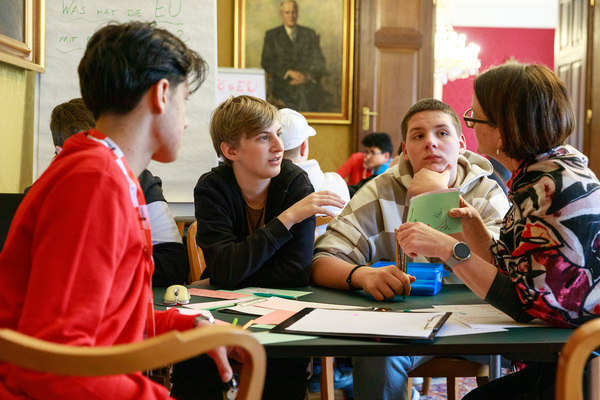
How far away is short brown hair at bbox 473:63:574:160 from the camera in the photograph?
4.59 feet

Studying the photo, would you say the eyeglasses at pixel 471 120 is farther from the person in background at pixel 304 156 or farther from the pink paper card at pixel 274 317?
the person in background at pixel 304 156

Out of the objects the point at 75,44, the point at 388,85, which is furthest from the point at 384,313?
the point at 388,85

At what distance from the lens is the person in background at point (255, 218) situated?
5.88ft

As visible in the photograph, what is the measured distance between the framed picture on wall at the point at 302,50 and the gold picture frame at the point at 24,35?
318cm

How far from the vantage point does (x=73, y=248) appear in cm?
85

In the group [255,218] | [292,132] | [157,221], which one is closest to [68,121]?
[157,221]

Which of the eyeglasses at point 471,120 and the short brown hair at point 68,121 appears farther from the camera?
the short brown hair at point 68,121

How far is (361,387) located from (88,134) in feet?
3.63

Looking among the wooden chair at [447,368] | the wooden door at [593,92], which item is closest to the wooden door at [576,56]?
the wooden door at [593,92]

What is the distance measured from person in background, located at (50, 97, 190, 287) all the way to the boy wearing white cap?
0.83 meters

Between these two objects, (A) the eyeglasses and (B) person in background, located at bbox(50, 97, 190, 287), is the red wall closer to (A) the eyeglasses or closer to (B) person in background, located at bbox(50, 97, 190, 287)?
(B) person in background, located at bbox(50, 97, 190, 287)

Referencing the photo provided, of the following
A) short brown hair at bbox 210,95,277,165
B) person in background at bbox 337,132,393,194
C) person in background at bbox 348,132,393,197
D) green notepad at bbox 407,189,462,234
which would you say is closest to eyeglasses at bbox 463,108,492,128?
green notepad at bbox 407,189,462,234

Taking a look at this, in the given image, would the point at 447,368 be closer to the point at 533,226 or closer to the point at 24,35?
the point at 533,226

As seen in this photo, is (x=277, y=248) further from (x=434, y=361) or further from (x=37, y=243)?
(x=37, y=243)
